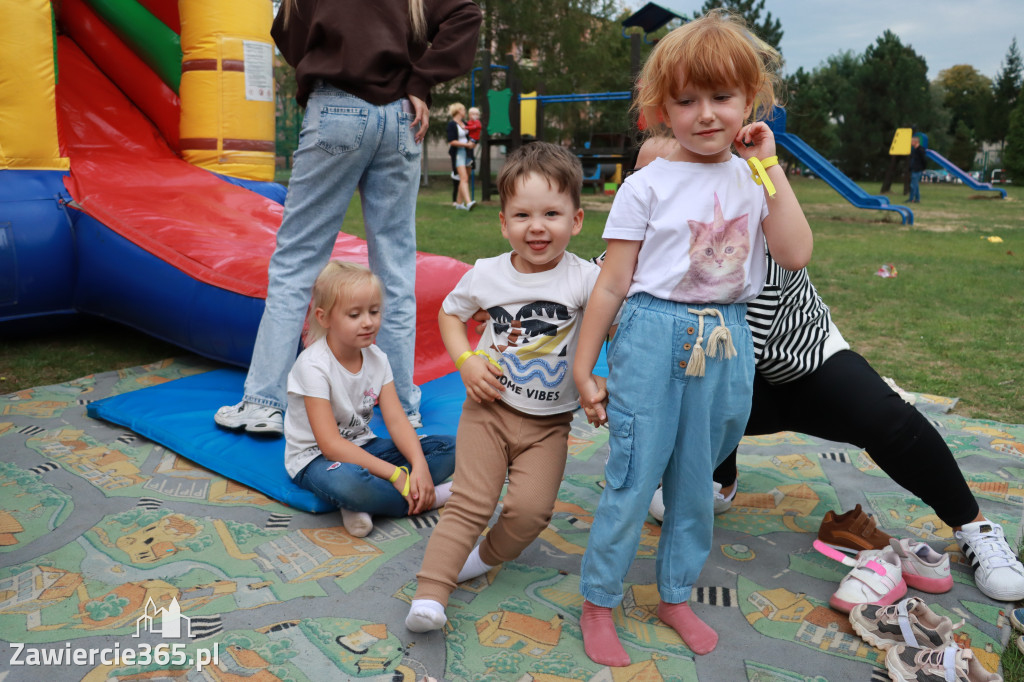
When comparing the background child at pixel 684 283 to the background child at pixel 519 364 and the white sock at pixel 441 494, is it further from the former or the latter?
the white sock at pixel 441 494

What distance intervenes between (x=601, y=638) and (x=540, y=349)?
733 millimetres

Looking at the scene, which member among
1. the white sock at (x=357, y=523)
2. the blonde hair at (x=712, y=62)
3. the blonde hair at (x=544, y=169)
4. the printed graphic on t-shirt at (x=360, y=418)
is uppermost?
the blonde hair at (x=712, y=62)

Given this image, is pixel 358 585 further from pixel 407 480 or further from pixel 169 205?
pixel 169 205

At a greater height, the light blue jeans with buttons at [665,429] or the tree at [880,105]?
the tree at [880,105]

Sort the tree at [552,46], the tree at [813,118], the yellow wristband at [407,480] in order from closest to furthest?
the yellow wristband at [407,480]
the tree at [552,46]
the tree at [813,118]

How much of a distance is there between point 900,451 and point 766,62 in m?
1.12

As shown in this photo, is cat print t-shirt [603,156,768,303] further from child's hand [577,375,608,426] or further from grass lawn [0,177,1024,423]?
grass lawn [0,177,1024,423]

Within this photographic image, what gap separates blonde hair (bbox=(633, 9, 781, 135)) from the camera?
1.69m

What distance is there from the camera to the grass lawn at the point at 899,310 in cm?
420

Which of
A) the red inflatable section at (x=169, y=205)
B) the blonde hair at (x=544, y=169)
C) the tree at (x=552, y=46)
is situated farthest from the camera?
the tree at (x=552, y=46)

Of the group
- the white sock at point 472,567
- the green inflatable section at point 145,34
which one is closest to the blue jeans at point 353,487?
the white sock at point 472,567

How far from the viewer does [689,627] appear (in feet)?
6.42

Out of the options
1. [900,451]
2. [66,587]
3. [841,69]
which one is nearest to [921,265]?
[900,451]

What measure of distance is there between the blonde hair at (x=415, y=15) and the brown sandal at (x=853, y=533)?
7.23ft
